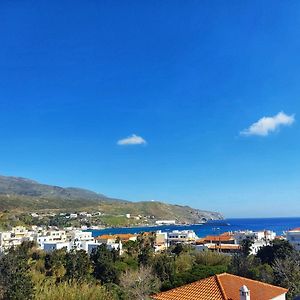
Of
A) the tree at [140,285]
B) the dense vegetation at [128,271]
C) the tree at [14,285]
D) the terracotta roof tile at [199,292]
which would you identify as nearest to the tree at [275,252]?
the dense vegetation at [128,271]

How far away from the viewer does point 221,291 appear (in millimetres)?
21469

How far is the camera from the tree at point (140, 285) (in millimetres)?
28797

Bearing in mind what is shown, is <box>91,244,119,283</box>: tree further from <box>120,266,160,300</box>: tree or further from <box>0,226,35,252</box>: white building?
<box>0,226,35,252</box>: white building

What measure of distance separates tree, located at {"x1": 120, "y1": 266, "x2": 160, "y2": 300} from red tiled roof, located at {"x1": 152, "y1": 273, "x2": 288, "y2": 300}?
5.09m

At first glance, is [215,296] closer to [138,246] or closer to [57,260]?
[57,260]

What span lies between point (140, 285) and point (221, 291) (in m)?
10.4

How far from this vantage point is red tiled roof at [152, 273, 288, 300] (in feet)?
70.0

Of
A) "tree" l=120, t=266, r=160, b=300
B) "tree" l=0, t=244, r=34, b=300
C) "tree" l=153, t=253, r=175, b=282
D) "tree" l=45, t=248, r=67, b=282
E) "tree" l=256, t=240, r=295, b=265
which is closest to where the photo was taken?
"tree" l=0, t=244, r=34, b=300

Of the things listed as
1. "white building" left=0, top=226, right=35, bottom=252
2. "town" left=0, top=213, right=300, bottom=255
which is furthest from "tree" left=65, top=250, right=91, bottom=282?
"white building" left=0, top=226, right=35, bottom=252

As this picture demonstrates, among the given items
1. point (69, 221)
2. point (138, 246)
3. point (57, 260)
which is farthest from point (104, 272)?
point (69, 221)

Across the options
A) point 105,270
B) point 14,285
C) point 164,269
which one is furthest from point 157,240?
point 14,285

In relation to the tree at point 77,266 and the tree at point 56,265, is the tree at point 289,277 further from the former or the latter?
the tree at point 56,265

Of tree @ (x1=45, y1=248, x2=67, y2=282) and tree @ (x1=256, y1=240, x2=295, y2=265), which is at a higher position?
tree @ (x1=256, y1=240, x2=295, y2=265)

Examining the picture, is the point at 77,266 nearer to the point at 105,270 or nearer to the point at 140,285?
the point at 105,270
